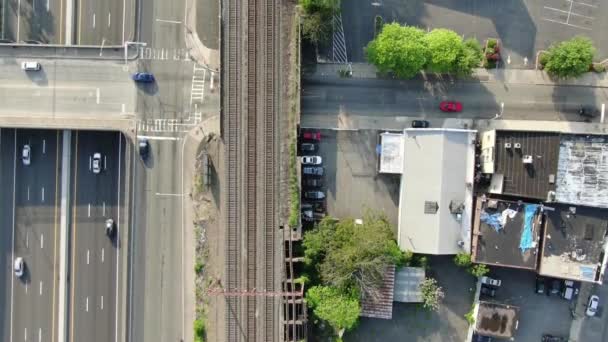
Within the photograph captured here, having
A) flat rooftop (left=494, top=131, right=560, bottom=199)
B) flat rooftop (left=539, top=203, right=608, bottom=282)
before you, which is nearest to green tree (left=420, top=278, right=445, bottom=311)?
flat rooftop (left=539, top=203, right=608, bottom=282)

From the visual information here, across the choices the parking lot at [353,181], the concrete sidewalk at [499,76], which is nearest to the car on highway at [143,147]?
the parking lot at [353,181]

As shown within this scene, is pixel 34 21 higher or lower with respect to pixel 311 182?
higher

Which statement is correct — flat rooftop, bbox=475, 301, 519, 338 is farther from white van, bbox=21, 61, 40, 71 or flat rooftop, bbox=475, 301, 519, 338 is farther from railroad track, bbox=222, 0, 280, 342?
white van, bbox=21, 61, 40, 71

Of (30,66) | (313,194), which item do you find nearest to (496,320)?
(313,194)

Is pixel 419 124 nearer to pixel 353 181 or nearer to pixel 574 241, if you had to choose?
pixel 353 181

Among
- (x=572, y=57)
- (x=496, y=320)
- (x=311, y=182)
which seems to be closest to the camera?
(x=572, y=57)

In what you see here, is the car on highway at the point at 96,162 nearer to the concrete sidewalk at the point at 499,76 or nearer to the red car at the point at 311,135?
the red car at the point at 311,135

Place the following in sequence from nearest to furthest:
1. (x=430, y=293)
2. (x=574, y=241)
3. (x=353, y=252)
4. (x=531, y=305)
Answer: (x=353, y=252) < (x=574, y=241) < (x=430, y=293) < (x=531, y=305)

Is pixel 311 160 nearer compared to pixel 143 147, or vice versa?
pixel 311 160
